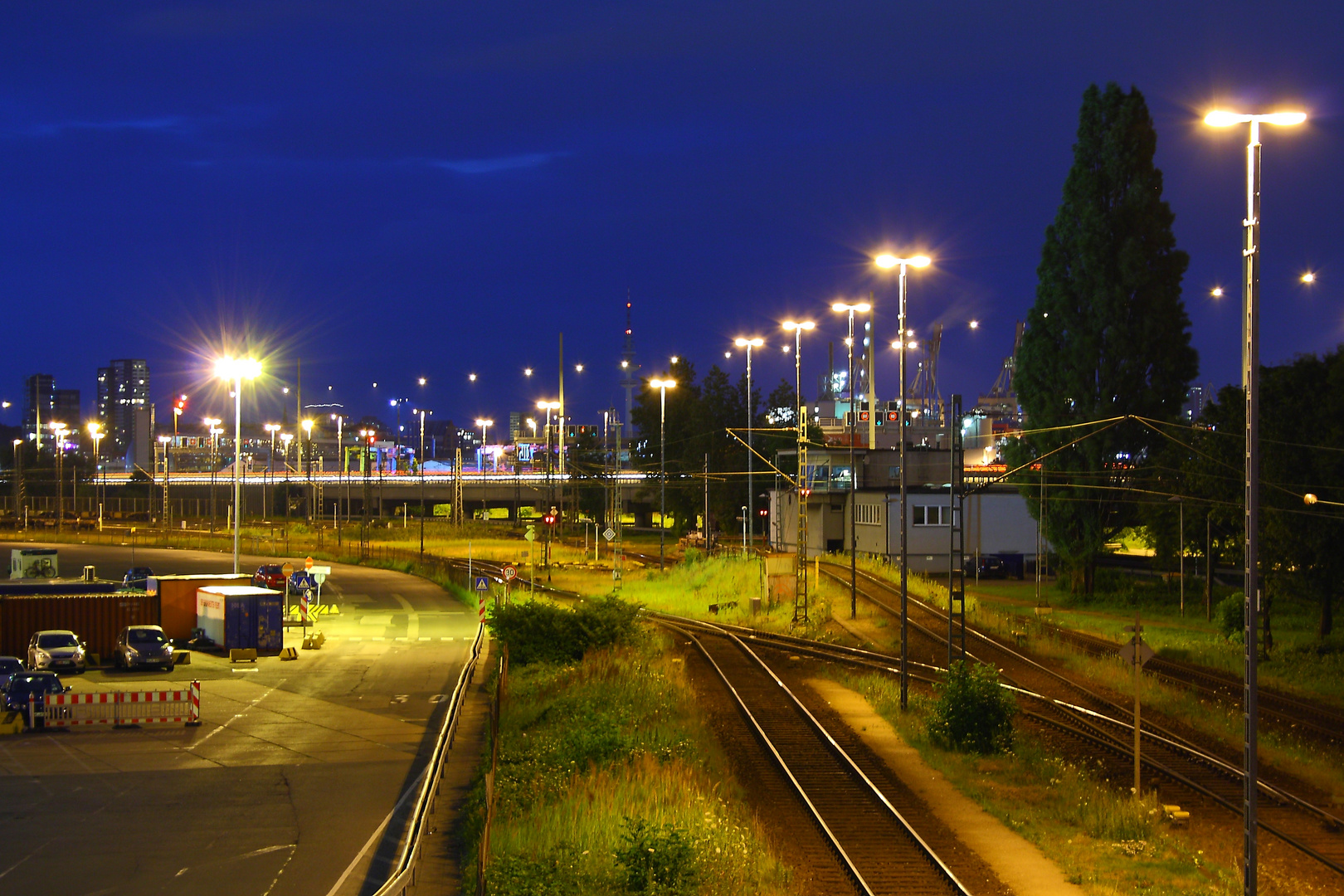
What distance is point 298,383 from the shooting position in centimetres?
6544

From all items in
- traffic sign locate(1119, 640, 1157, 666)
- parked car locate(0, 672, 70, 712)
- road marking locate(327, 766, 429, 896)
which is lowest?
road marking locate(327, 766, 429, 896)

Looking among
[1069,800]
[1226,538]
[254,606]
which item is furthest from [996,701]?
[1226,538]

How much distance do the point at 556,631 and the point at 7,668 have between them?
1232 centimetres

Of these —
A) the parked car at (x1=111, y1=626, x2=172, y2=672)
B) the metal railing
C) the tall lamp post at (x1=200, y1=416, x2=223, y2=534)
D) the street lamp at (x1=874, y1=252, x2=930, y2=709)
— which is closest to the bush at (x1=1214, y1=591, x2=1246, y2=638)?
the street lamp at (x1=874, y1=252, x2=930, y2=709)

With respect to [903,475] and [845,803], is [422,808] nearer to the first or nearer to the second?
[845,803]

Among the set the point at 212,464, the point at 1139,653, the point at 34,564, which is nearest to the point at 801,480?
the point at 1139,653

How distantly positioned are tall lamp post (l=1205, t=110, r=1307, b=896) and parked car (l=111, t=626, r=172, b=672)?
26163 mm

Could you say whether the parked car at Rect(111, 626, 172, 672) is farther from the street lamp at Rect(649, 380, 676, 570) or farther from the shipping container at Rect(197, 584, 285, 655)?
the street lamp at Rect(649, 380, 676, 570)

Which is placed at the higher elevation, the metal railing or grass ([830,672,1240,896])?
the metal railing

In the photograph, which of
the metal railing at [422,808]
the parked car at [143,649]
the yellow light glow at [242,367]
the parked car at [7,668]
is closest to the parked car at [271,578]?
the yellow light glow at [242,367]

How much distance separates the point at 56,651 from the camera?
28.3 m

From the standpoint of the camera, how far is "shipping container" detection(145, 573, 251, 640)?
33469 mm

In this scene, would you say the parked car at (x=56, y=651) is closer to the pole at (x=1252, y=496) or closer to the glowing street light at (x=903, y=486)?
the glowing street light at (x=903, y=486)

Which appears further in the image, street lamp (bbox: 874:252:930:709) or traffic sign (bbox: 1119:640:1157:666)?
street lamp (bbox: 874:252:930:709)
